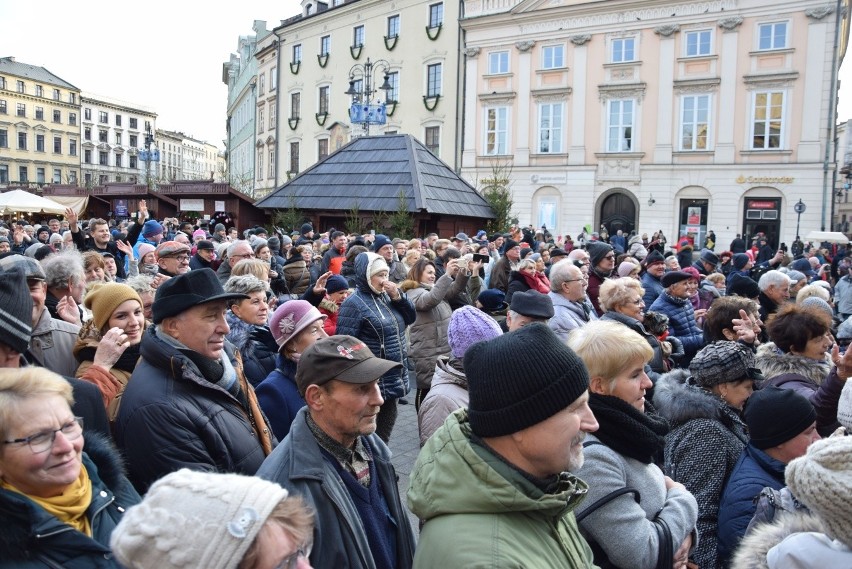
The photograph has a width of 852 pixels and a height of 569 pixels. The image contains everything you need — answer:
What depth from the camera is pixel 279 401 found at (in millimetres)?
3457

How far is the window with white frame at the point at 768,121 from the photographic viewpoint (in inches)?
1062

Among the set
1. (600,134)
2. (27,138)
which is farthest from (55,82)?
(600,134)

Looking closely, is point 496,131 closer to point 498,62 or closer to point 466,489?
point 498,62

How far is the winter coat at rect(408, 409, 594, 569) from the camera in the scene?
1644mm

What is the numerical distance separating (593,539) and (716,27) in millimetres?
30782

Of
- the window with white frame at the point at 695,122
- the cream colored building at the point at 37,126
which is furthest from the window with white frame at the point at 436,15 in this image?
the cream colored building at the point at 37,126

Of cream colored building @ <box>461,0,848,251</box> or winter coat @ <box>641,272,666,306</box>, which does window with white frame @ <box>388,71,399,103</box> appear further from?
winter coat @ <box>641,272,666,306</box>

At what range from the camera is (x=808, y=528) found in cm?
191

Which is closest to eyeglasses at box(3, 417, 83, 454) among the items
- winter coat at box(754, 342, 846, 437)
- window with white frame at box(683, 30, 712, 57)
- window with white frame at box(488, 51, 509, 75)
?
winter coat at box(754, 342, 846, 437)

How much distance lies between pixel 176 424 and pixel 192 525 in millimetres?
1378

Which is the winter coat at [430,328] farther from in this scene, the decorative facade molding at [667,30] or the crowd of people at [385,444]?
the decorative facade molding at [667,30]

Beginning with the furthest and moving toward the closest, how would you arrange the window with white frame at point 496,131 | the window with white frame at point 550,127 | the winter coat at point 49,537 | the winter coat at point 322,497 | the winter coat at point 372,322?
1. the window with white frame at point 496,131
2. the window with white frame at point 550,127
3. the winter coat at point 372,322
4. the winter coat at point 322,497
5. the winter coat at point 49,537

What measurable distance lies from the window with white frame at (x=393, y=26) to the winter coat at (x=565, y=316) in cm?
3658

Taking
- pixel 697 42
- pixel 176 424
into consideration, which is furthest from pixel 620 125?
pixel 176 424
